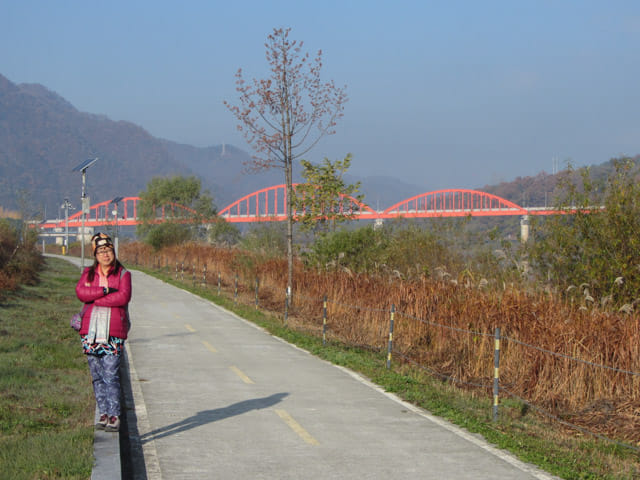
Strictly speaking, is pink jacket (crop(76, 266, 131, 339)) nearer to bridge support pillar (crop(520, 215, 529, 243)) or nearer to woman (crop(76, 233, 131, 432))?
woman (crop(76, 233, 131, 432))

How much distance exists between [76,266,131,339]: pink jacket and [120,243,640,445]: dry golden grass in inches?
193

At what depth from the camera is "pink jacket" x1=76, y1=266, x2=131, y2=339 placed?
743 centimetres

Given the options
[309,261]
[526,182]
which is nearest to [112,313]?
[309,261]

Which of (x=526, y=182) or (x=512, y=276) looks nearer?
(x=512, y=276)

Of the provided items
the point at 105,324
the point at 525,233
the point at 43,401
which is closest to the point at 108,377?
the point at 105,324

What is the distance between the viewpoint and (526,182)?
5782 inches

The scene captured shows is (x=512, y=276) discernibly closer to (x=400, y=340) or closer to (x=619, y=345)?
(x=400, y=340)

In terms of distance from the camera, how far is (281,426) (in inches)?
335

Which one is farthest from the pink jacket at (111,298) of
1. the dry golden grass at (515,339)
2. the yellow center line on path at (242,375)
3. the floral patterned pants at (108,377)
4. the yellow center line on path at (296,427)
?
the dry golden grass at (515,339)

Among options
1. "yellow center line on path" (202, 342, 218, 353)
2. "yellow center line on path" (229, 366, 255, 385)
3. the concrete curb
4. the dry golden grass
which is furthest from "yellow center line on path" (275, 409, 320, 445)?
"yellow center line on path" (202, 342, 218, 353)

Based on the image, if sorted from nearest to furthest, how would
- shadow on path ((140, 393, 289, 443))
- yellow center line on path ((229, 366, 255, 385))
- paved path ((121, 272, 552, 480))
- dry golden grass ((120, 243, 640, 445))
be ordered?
1. paved path ((121, 272, 552, 480))
2. shadow on path ((140, 393, 289, 443))
3. dry golden grass ((120, 243, 640, 445))
4. yellow center line on path ((229, 366, 255, 385))

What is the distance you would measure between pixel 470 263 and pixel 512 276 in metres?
2.88

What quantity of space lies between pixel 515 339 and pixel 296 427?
500 centimetres

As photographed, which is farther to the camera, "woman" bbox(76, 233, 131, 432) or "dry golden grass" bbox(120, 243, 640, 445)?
"dry golden grass" bbox(120, 243, 640, 445)
